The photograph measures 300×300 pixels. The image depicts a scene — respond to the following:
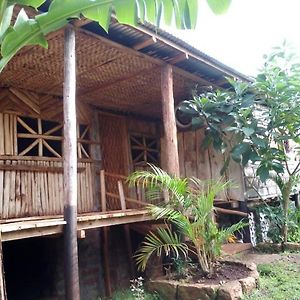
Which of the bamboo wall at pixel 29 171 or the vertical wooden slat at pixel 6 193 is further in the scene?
the bamboo wall at pixel 29 171

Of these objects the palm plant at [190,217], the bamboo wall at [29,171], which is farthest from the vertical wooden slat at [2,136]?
the palm plant at [190,217]

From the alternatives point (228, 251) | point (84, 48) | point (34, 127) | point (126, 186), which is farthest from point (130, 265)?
point (84, 48)

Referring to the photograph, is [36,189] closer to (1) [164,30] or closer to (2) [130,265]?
(2) [130,265]

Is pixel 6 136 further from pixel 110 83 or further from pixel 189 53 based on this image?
pixel 189 53

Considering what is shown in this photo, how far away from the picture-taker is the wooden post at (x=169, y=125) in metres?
6.03

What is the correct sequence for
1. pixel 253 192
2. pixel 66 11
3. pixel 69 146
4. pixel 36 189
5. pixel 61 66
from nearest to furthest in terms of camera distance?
pixel 66 11
pixel 69 146
pixel 61 66
pixel 36 189
pixel 253 192

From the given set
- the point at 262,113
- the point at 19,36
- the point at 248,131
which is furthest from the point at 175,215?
the point at 262,113

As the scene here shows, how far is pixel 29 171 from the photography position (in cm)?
664

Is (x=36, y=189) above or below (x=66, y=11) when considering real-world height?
below

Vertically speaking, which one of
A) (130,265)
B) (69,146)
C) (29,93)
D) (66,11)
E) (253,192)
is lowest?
(130,265)

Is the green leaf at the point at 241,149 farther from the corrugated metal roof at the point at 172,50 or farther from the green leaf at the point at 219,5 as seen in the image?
the green leaf at the point at 219,5

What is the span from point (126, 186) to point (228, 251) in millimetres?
2885

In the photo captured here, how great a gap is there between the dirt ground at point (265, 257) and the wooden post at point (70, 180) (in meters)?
3.06

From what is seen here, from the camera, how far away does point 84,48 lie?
5527mm
